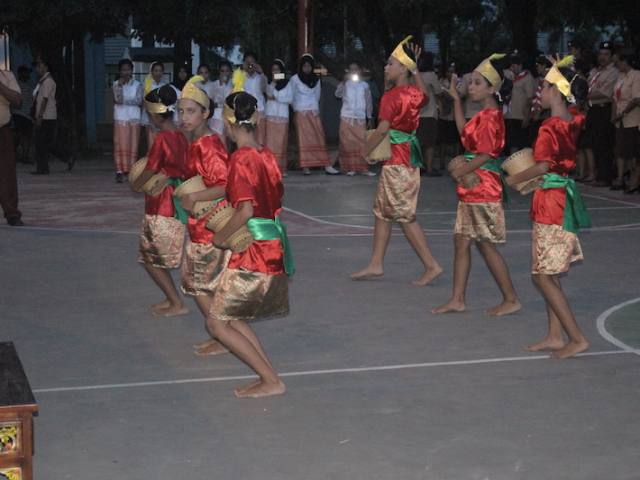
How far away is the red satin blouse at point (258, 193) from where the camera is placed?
660 cm

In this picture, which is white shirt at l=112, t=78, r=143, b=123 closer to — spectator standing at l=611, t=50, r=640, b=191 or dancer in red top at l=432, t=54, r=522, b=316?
spectator standing at l=611, t=50, r=640, b=191

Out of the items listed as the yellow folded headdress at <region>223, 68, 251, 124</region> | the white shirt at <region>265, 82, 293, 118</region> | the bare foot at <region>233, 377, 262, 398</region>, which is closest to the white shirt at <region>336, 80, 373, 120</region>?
the white shirt at <region>265, 82, 293, 118</region>

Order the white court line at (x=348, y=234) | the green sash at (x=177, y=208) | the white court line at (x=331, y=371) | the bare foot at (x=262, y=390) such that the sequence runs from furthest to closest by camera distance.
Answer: the white court line at (x=348, y=234) < the green sash at (x=177, y=208) < the white court line at (x=331, y=371) < the bare foot at (x=262, y=390)

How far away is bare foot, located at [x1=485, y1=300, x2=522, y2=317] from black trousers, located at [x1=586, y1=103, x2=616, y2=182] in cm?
937

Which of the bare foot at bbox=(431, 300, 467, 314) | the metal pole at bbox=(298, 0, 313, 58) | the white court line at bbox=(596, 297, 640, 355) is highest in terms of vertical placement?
the metal pole at bbox=(298, 0, 313, 58)

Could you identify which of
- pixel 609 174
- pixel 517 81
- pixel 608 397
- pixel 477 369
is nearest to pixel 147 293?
pixel 477 369

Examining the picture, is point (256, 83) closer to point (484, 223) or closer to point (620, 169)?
point (620, 169)

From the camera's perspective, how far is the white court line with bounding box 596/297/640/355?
8.12m

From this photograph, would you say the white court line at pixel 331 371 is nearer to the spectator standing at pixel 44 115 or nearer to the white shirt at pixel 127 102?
the white shirt at pixel 127 102

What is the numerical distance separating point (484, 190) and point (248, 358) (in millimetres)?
2852

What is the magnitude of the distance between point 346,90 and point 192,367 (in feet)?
43.9

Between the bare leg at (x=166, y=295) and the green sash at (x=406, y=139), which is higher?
the green sash at (x=406, y=139)

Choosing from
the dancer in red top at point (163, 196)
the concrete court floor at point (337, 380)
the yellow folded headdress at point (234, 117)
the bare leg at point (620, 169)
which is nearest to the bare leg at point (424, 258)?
the concrete court floor at point (337, 380)

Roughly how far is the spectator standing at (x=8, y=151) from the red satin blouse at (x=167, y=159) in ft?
15.8
